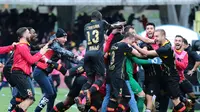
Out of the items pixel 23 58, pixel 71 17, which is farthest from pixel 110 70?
pixel 71 17

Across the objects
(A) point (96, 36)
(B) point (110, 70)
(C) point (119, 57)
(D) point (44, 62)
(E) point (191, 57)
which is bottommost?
(E) point (191, 57)

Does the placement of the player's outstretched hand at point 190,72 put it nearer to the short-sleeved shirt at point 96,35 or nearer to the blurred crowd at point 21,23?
the short-sleeved shirt at point 96,35

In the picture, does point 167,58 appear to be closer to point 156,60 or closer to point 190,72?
point 156,60

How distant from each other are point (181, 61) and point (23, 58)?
12.8ft

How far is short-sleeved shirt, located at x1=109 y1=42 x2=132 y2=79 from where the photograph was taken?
1609 centimetres

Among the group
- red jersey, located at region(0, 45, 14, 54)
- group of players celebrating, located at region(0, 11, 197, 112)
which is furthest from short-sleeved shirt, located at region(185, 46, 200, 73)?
red jersey, located at region(0, 45, 14, 54)

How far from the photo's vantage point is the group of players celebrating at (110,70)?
16.3 meters

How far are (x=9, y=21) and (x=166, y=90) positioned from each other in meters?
19.8

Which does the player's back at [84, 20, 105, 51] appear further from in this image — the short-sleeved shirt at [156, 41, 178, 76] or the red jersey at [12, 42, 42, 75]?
the red jersey at [12, 42, 42, 75]

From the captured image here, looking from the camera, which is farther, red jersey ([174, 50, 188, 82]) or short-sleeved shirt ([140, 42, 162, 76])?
red jersey ([174, 50, 188, 82])

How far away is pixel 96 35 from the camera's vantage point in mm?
17219

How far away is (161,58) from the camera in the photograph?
16.9 m

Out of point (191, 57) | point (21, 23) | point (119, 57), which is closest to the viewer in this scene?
point (119, 57)

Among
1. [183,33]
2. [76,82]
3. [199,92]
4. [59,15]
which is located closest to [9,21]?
[59,15]
